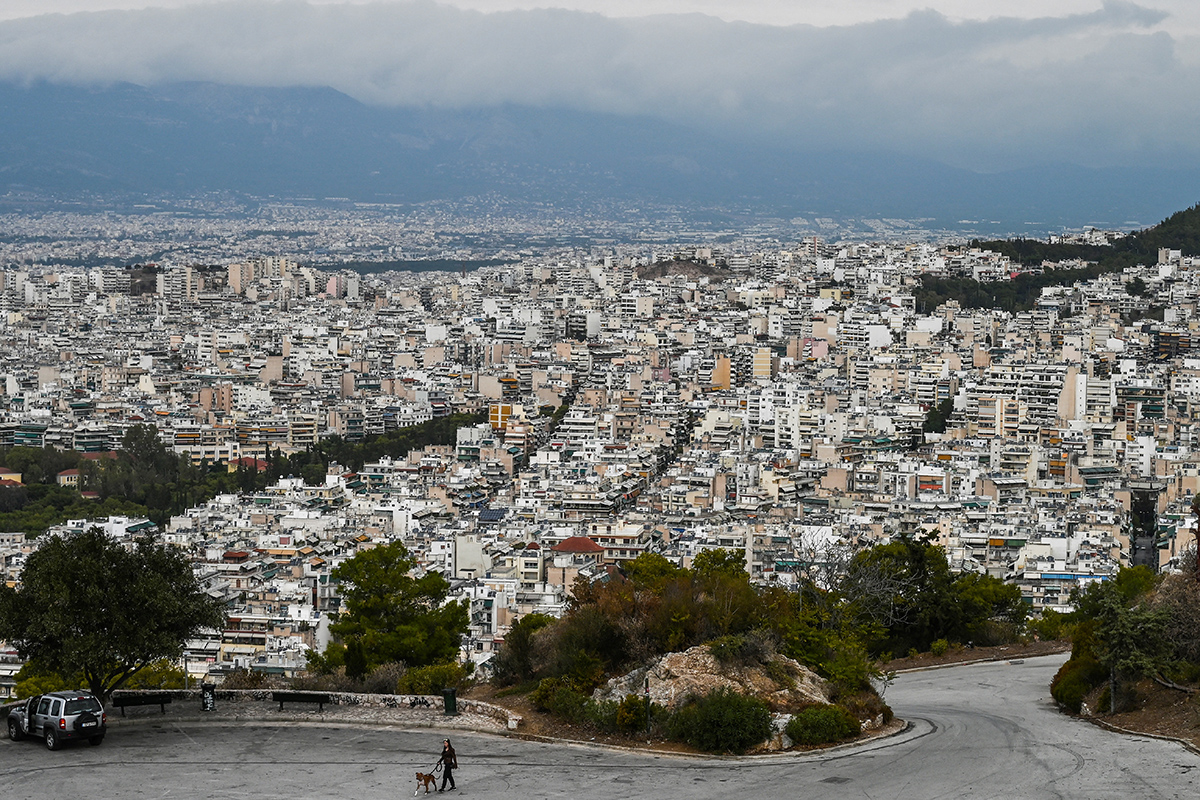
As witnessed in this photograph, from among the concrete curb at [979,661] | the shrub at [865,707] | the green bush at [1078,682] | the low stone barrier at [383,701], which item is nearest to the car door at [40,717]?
the low stone barrier at [383,701]

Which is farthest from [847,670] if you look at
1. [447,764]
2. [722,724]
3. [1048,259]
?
[1048,259]

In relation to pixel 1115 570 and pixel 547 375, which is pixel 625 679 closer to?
pixel 1115 570

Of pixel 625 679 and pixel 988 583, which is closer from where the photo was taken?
pixel 625 679

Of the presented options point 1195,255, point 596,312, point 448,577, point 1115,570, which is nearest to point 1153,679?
point 1115,570

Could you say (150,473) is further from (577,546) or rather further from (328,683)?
(328,683)

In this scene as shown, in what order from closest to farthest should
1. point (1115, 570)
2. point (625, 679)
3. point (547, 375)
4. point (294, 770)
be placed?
1. point (294, 770)
2. point (625, 679)
3. point (1115, 570)
4. point (547, 375)

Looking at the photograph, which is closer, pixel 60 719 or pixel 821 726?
pixel 60 719
